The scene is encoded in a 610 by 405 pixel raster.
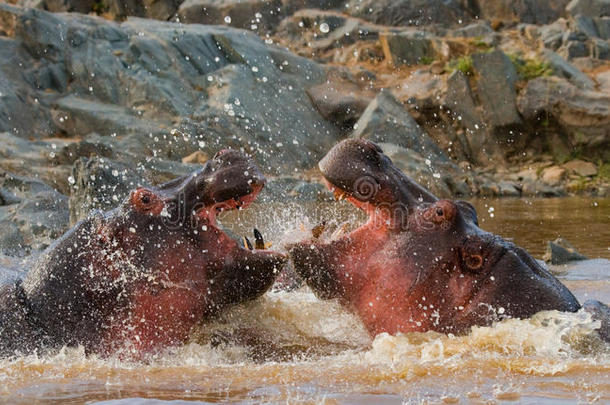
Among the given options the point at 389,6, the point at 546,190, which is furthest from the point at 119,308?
the point at 389,6

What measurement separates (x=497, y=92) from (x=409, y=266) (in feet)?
70.5

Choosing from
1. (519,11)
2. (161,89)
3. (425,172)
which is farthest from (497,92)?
(519,11)

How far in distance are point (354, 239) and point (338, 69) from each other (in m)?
23.1

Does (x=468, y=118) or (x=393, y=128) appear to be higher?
(x=468, y=118)

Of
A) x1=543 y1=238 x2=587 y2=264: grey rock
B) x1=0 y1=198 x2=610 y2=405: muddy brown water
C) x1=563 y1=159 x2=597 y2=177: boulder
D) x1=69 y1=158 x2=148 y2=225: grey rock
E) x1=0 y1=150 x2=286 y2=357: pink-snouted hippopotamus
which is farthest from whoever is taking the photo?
x1=563 y1=159 x2=597 y2=177: boulder

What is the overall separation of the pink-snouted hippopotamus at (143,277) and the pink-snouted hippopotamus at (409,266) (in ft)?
1.04

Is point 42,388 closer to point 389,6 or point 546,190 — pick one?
point 546,190

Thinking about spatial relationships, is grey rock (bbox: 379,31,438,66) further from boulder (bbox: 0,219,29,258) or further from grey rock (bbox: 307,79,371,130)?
boulder (bbox: 0,219,29,258)

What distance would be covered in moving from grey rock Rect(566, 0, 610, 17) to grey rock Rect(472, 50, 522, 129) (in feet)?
33.0

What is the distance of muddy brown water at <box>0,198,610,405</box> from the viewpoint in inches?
147

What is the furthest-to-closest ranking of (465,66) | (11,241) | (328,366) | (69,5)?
(69,5)
(465,66)
(11,241)
(328,366)

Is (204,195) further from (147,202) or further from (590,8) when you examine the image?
(590,8)

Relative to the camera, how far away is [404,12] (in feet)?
107

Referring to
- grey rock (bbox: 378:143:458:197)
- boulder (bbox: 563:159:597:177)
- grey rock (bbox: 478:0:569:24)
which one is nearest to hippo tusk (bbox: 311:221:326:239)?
grey rock (bbox: 378:143:458:197)
